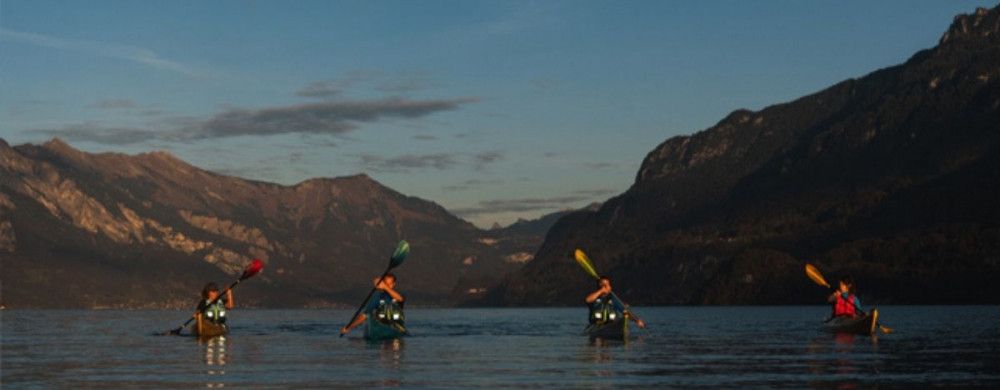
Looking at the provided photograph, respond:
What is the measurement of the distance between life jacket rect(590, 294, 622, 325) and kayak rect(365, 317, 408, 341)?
37.8ft

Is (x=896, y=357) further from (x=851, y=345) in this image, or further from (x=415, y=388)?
(x=415, y=388)

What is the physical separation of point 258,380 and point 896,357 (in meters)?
28.2

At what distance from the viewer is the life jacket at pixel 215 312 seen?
87188mm

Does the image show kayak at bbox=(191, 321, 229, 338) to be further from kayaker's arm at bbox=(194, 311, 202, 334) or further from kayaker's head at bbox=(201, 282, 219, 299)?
kayaker's head at bbox=(201, 282, 219, 299)

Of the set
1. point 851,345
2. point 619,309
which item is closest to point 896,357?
point 851,345

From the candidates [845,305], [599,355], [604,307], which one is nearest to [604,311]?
[604,307]

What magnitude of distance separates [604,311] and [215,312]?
83.0 feet

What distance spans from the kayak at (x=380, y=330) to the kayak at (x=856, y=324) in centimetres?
2870

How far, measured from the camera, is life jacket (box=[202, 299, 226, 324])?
286 ft

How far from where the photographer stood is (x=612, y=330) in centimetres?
7862

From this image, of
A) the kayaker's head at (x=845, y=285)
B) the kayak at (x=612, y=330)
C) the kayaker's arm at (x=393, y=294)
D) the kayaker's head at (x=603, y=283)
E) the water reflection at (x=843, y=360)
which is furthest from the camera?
the kayaker's head at (x=845, y=285)

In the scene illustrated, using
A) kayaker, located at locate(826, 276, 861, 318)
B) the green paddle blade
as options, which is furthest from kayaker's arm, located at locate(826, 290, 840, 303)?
the green paddle blade

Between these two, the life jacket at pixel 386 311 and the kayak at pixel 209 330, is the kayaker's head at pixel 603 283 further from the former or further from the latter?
the kayak at pixel 209 330

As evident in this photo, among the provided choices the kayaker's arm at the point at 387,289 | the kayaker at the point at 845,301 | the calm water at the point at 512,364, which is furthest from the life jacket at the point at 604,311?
the kayaker at the point at 845,301
